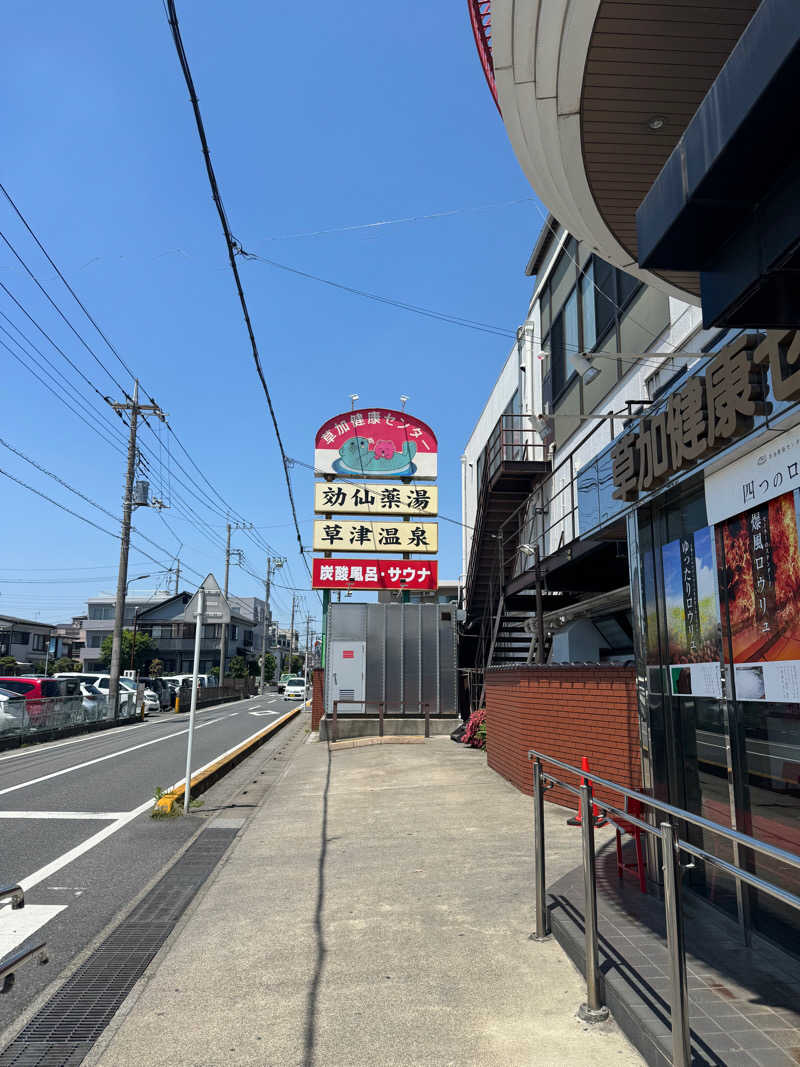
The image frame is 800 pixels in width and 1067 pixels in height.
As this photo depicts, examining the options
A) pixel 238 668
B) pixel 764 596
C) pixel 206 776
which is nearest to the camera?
pixel 764 596

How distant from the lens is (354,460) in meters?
25.2

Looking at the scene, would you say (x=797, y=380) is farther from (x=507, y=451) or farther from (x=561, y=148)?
(x=507, y=451)

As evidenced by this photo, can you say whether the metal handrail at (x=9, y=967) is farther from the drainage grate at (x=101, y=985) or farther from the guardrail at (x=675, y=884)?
the guardrail at (x=675, y=884)

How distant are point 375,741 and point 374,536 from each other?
25.2 feet

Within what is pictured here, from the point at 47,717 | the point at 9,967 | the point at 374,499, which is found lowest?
the point at 9,967

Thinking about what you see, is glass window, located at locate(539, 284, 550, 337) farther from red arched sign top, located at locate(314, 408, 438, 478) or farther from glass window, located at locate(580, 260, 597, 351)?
red arched sign top, located at locate(314, 408, 438, 478)

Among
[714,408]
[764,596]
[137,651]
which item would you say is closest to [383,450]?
[714,408]

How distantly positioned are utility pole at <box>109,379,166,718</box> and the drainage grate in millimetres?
21490

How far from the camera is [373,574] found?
2378cm

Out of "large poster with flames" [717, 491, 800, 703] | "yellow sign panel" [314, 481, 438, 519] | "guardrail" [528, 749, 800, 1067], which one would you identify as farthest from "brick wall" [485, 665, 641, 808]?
"yellow sign panel" [314, 481, 438, 519]

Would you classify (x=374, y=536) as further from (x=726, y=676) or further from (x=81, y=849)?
(x=726, y=676)

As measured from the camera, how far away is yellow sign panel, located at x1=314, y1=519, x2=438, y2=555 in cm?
2386

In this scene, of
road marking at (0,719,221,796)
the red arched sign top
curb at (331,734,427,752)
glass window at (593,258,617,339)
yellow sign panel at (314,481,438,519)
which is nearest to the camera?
road marking at (0,719,221,796)

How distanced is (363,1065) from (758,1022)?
5.86 ft
